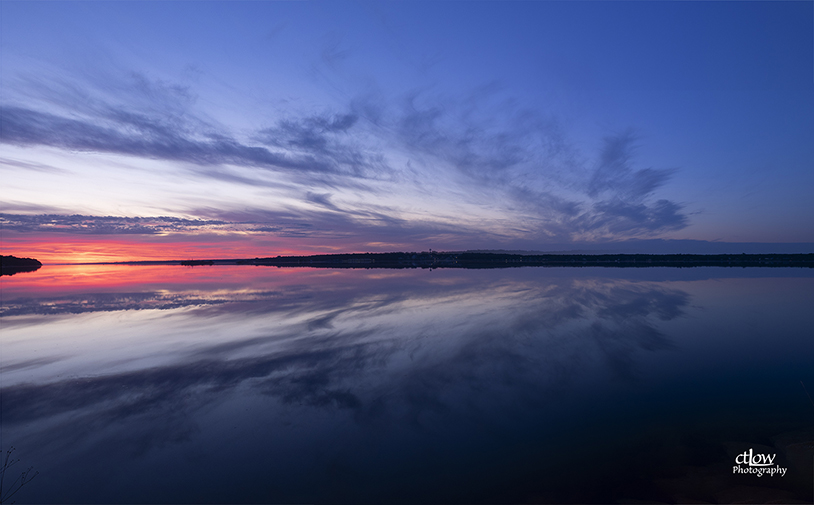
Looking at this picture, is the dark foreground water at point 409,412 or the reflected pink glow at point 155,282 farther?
the reflected pink glow at point 155,282

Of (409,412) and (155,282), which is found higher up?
(155,282)

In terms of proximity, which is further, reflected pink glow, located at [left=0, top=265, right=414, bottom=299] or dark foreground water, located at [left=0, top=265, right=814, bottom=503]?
reflected pink glow, located at [left=0, top=265, right=414, bottom=299]

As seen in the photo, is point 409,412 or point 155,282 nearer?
point 409,412

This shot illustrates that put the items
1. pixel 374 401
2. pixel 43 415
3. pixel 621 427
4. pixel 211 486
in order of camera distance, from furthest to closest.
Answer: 1. pixel 374 401
2. pixel 43 415
3. pixel 621 427
4. pixel 211 486

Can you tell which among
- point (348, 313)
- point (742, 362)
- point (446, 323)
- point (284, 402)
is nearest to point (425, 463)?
point (284, 402)

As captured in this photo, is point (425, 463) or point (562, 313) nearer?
point (425, 463)

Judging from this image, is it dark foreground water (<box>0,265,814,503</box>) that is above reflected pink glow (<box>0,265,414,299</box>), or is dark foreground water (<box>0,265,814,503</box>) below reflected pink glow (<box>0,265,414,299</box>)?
below

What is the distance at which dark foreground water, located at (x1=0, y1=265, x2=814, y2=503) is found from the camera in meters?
6.10

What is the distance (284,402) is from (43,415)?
5.90m

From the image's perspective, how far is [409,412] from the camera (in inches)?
341

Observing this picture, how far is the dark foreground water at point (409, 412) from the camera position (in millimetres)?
6098

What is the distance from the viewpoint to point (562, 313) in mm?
21391

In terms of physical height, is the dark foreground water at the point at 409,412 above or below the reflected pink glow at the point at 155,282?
below

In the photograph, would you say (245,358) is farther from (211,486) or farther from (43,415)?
(211,486)
